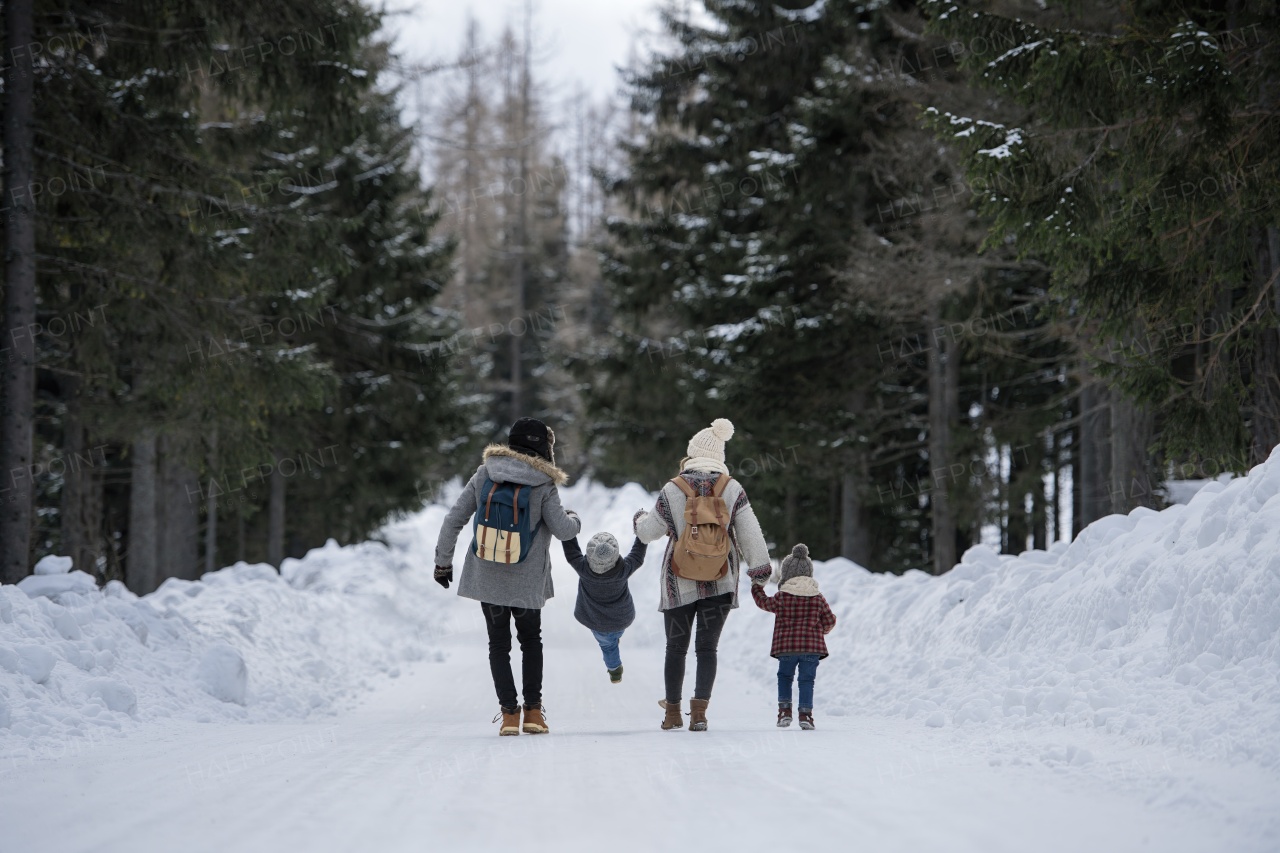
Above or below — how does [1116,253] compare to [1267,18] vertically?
below

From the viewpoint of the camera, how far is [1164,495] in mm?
13398

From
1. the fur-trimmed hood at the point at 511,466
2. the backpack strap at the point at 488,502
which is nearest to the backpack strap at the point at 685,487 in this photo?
the fur-trimmed hood at the point at 511,466

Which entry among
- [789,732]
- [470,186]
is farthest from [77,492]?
[470,186]

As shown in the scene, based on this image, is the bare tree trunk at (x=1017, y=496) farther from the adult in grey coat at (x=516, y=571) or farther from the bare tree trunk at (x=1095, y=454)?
the adult in grey coat at (x=516, y=571)

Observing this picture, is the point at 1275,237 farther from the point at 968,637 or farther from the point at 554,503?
the point at 554,503

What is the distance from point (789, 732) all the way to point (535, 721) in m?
1.61

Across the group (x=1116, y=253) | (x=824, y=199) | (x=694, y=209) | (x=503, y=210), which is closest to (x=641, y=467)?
(x=694, y=209)

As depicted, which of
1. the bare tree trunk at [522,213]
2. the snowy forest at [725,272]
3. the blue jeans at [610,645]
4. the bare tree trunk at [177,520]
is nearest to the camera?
the blue jeans at [610,645]

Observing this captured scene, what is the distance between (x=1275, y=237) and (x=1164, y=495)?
5770mm

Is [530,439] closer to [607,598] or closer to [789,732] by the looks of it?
[607,598]

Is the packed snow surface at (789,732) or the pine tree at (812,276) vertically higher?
the pine tree at (812,276)

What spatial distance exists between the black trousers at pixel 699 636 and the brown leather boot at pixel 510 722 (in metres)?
1.02

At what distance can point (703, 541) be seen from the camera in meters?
6.71

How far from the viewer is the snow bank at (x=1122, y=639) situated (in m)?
4.98
